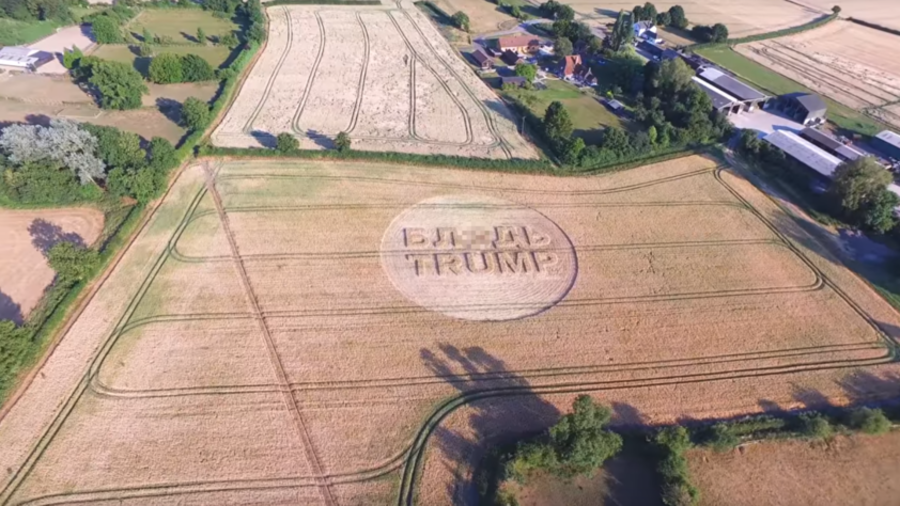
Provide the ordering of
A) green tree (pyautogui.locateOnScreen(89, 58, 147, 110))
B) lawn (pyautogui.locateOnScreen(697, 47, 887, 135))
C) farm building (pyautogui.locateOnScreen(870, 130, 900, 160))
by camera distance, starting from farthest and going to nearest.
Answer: lawn (pyautogui.locateOnScreen(697, 47, 887, 135)) → green tree (pyautogui.locateOnScreen(89, 58, 147, 110)) → farm building (pyautogui.locateOnScreen(870, 130, 900, 160))

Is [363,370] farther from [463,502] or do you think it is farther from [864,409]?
[864,409]

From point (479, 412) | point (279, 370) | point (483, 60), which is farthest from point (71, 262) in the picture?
point (483, 60)

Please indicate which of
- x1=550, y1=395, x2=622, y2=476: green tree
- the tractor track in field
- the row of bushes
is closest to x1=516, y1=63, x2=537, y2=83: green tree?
the row of bushes

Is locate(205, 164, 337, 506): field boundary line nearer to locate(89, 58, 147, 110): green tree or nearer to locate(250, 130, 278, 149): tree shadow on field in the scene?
locate(250, 130, 278, 149): tree shadow on field

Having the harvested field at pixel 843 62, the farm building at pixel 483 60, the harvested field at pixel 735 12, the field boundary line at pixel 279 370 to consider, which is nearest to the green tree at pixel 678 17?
the harvested field at pixel 735 12

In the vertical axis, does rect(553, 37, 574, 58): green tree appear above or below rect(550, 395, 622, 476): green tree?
above

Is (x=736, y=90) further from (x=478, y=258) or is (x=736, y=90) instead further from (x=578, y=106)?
(x=478, y=258)

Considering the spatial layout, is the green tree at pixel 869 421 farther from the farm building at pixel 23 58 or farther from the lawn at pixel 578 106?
the farm building at pixel 23 58
